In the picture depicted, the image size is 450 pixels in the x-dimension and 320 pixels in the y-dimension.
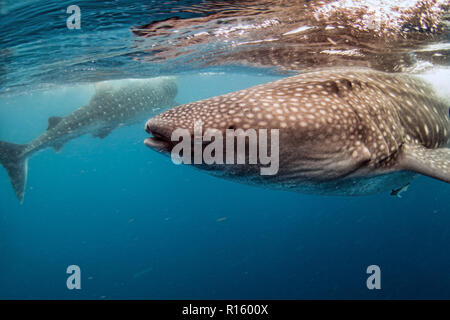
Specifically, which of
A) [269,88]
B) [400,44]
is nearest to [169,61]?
[400,44]

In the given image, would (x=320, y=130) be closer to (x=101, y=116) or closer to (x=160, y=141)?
(x=160, y=141)

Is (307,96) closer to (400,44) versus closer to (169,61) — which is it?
(400,44)

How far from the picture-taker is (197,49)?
34.3 feet

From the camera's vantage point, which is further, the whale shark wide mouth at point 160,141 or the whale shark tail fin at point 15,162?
the whale shark tail fin at point 15,162

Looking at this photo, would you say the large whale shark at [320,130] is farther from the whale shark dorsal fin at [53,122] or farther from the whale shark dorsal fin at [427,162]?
the whale shark dorsal fin at [53,122]

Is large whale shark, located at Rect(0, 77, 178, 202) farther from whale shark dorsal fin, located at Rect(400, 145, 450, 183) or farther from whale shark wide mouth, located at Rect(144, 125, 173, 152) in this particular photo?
whale shark dorsal fin, located at Rect(400, 145, 450, 183)

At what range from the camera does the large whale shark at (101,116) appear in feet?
36.0

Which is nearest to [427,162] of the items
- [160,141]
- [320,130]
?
[320,130]

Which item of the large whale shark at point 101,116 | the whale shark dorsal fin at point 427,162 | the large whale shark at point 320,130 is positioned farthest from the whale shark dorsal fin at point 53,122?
the whale shark dorsal fin at point 427,162

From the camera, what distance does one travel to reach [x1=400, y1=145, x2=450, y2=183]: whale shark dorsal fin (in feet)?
8.61

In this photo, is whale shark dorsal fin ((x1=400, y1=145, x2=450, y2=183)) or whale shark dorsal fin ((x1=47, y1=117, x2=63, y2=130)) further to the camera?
whale shark dorsal fin ((x1=47, y1=117, x2=63, y2=130))

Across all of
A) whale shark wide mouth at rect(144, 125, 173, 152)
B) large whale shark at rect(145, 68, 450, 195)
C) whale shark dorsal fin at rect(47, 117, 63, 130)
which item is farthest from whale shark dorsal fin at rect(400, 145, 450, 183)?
whale shark dorsal fin at rect(47, 117, 63, 130)

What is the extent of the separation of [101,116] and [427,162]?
1265 centimetres

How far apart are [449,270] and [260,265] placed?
15.3m
